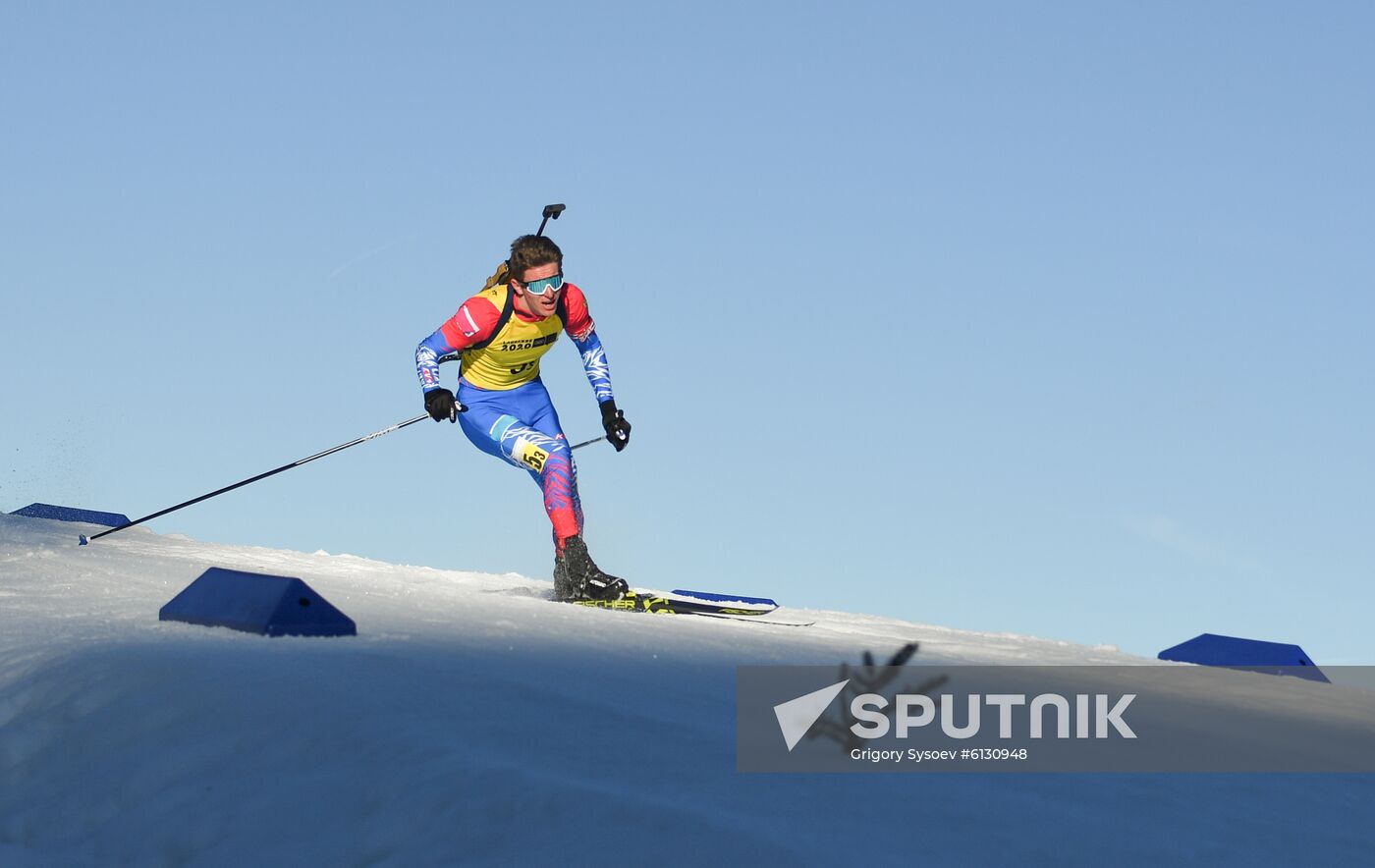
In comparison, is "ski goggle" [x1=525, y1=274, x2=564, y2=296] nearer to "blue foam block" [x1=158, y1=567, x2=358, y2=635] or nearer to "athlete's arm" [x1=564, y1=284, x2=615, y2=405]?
"athlete's arm" [x1=564, y1=284, x2=615, y2=405]

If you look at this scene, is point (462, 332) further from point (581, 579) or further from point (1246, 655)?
point (1246, 655)

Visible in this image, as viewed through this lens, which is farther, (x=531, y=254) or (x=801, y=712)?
(x=531, y=254)

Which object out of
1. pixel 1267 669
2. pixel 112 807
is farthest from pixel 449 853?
pixel 1267 669

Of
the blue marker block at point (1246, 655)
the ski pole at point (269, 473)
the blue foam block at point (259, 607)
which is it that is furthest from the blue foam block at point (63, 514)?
the blue marker block at point (1246, 655)

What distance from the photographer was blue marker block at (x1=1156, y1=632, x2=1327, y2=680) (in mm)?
7750

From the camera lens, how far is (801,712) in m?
3.91

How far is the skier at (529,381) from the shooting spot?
27.3 feet

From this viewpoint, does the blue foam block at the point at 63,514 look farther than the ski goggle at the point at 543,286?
Yes

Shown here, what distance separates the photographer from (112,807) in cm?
313

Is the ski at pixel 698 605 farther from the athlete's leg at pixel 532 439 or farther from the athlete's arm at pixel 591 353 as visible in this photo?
the athlete's arm at pixel 591 353

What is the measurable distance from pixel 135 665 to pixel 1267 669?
20.0 feet

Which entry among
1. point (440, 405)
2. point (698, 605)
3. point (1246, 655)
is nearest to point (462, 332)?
point (440, 405)

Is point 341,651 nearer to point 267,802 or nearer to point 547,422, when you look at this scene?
point 267,802

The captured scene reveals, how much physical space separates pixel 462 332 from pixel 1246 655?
4.94m
